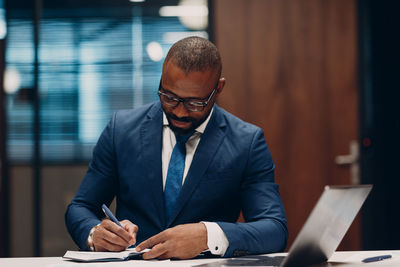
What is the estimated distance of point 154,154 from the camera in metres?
1.85

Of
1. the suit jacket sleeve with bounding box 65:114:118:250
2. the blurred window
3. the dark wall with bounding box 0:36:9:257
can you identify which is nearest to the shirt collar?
the suit jacket sleeve with bounding box 65:114:118:250

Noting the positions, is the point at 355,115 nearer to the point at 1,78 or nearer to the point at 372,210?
the point at 372,210

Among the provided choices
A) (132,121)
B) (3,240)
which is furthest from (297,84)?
(3,240)

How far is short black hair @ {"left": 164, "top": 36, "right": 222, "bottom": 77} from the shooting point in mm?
1729

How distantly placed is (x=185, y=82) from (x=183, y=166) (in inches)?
12.5

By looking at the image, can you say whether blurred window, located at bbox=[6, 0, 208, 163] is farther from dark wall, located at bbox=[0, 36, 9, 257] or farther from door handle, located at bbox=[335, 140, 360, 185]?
door handle, located at bbox=[335, 140, 360, 185]

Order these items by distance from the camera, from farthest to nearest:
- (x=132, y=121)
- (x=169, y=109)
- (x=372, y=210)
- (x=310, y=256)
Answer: (x=372, y=210), (x=132, y=121), (x=169, y=109), (x=310, y=256)

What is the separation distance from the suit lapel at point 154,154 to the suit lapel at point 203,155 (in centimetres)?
7

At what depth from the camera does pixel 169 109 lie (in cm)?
175

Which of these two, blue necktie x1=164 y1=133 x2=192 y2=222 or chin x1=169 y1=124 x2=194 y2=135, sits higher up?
chin x1=169 y1=124 x2=194 y2=135

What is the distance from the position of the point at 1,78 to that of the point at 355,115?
259cm

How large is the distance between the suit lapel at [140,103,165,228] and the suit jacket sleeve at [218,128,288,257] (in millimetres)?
307

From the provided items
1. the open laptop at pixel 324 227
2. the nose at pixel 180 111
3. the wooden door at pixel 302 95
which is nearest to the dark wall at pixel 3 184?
the wooden door at pixel 302 95

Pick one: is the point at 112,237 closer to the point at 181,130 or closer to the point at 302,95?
the point at 181,130
